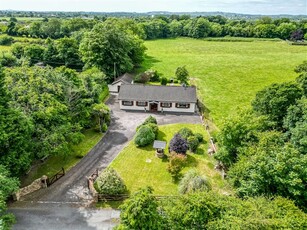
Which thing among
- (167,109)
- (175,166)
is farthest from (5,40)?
(175,166)

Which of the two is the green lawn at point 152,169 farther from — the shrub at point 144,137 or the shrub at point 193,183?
the shrub at point 193,183

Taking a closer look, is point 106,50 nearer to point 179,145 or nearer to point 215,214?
point 179,145

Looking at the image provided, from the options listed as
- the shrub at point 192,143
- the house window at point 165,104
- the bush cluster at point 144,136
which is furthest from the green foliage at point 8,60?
the shrub at point 192,143

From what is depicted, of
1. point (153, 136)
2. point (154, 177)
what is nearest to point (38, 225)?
point (154, 177)

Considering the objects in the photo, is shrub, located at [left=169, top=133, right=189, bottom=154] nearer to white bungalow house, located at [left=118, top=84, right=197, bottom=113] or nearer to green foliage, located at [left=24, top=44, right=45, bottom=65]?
white bungalow house, located at [left=118, top=84, right=197, bottom=113]

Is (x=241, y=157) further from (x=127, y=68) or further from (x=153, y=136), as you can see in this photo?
(x=127, y=68)

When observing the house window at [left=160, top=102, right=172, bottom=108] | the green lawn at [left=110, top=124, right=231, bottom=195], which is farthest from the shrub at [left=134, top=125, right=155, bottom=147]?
the house window at [left=160, top=102, right=172, bottom=108]
